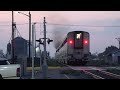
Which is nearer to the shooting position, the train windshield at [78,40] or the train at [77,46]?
the train windshield at [78,40]

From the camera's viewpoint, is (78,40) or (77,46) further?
(77,46)

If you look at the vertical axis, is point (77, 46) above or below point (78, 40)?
below

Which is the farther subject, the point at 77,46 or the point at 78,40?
the point at 77,46

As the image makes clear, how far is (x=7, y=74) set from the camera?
17.5 metres

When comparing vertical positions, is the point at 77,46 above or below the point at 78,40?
below

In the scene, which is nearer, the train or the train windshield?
the train windshield

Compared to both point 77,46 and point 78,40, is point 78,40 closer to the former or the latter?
point 78,40

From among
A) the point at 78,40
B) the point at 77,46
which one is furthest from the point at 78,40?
the point at 77,46

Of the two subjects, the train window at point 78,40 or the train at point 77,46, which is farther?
the train at point 77,46

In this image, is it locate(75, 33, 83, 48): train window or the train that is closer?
locate(75, 33, 83, 48): train window
